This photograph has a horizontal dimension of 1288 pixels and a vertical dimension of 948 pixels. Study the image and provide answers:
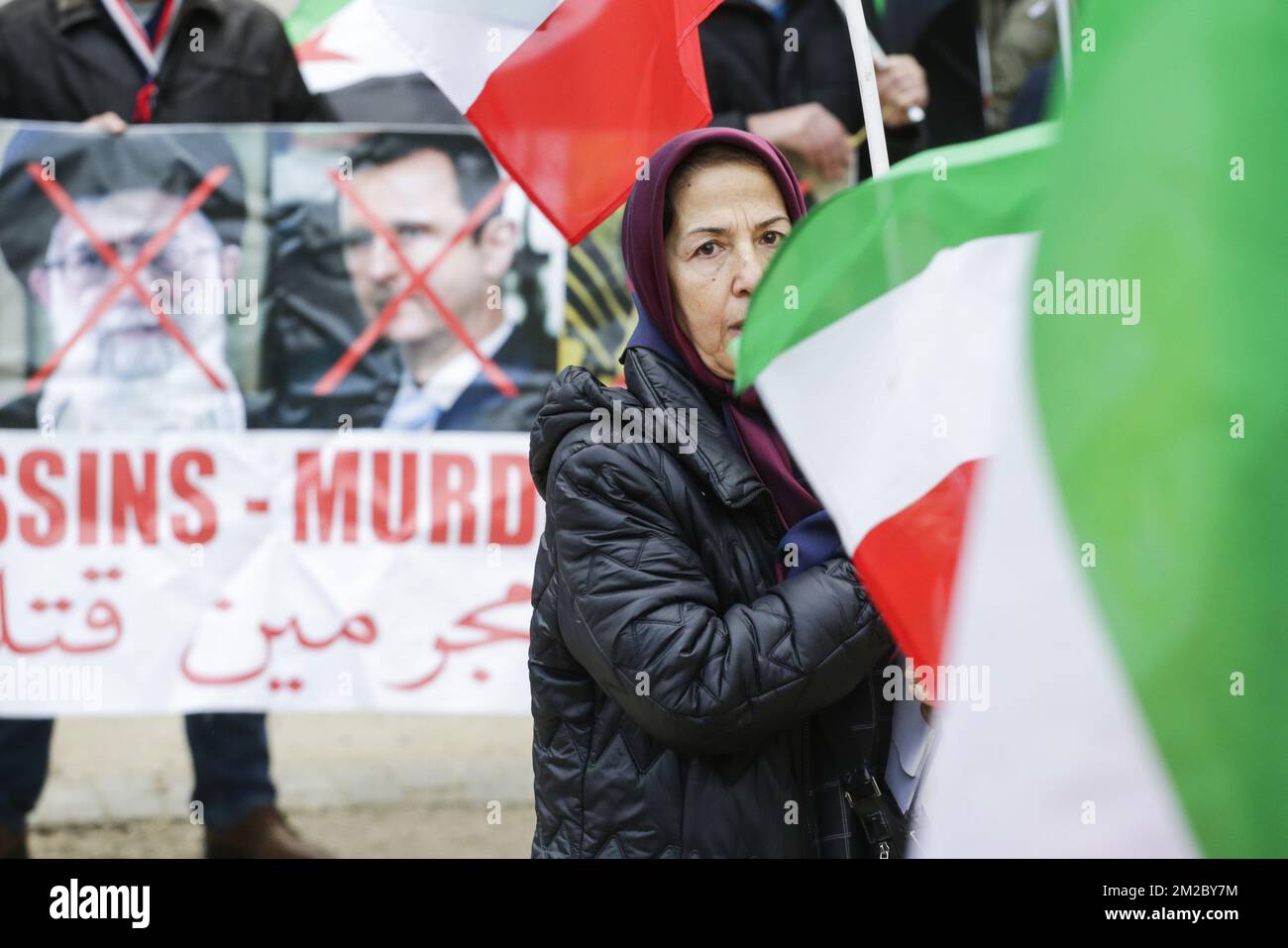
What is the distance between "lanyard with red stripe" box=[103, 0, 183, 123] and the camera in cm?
495

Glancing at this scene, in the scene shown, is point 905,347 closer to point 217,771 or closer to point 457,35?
point 457,35

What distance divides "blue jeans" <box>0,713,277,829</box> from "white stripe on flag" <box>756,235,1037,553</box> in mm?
3220

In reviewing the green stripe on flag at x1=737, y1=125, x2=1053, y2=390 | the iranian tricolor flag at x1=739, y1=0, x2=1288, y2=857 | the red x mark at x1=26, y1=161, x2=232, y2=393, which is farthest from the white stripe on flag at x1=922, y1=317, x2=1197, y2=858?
the red x mark at x1=26, y1=161, x2=232, y2=393

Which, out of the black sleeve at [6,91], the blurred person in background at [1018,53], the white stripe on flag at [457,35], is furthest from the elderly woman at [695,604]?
the blurred person in background at [1018,53]

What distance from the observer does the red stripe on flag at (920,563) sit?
2000 mm

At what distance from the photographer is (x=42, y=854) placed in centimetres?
486

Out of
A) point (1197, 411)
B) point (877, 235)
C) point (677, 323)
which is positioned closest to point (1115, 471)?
point (1197, 411)

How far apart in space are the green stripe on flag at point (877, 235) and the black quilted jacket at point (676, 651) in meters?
0.28

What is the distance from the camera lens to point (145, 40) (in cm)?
497

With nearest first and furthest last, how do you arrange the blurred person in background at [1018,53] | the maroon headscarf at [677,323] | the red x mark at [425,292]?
the maroon headscarf at [677,323] < the red x mark at [425,292] < the blurred person in background at [1018,53]

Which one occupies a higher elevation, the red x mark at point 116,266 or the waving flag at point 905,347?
the red x mark at point 116,266

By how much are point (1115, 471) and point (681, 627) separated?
676mm

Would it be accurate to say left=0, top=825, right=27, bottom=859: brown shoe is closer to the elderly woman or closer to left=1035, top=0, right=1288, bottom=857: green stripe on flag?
the elderly woman

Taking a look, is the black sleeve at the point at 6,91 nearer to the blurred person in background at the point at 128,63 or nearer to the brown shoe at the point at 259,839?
the blurred person in background at the point at 128,63
